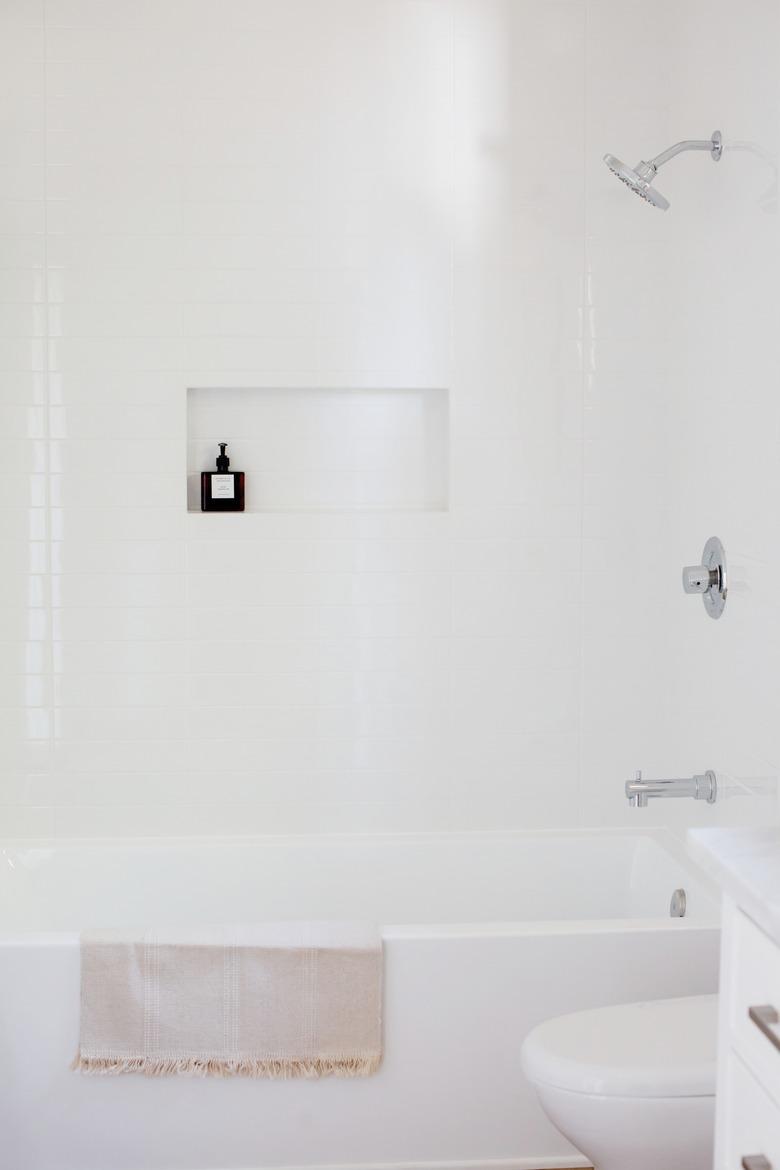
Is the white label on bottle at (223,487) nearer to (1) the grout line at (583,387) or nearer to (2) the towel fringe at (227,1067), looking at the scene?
(1) the grout line at (583,387)

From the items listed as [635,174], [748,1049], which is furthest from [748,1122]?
[635,174]

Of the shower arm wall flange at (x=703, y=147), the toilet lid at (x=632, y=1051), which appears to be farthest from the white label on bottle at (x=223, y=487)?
the toilet lid at (x=632, y=1051)

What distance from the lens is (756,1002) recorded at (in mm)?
1242

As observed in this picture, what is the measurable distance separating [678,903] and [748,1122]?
5.11ft

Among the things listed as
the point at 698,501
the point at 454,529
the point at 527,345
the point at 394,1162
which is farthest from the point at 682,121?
the point at 394,1162

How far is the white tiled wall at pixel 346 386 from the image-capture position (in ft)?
9.83

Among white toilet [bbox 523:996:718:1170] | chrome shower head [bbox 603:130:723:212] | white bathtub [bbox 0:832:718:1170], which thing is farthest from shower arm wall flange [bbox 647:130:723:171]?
white toilet [bbox 523:996:718:1170]

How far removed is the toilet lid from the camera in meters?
1.79

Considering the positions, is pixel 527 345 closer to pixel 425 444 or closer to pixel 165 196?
pixel 425 444

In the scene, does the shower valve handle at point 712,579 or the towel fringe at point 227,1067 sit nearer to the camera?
the towel fringe at point 227,1067

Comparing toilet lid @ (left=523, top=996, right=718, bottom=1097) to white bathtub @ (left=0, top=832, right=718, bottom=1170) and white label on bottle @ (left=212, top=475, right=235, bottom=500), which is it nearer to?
white bathtub @ (left=0, top=832, right=718, bottom=1170)

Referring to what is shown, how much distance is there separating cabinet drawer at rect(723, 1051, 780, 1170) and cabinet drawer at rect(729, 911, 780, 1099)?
20 mm

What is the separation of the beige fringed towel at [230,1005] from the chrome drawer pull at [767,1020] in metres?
1.24

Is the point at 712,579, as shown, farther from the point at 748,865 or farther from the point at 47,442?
the point at 47,442
